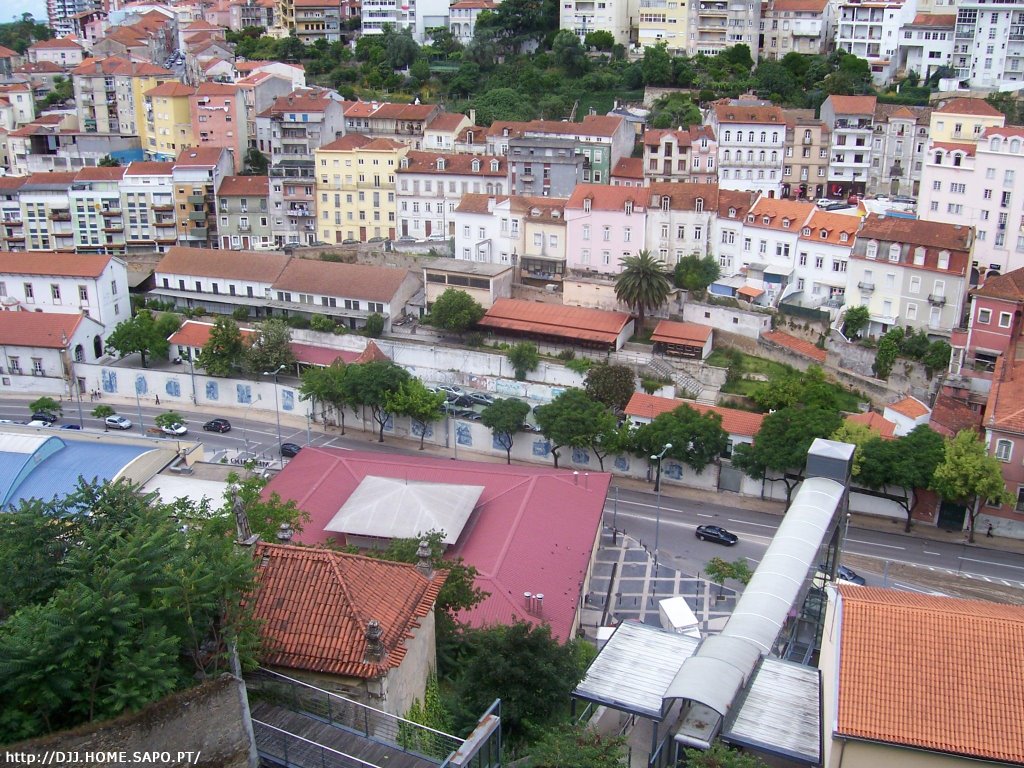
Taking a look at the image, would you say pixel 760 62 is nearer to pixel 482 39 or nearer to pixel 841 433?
pixel 482 39

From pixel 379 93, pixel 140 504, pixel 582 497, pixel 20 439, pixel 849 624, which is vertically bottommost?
pixel 582 497

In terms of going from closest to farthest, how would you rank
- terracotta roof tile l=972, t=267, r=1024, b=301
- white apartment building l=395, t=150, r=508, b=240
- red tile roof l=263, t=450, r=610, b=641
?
red tile roof l=263, t=450, r=610, b=641 < terracotta roof tile l=972, t=267, r=1024, b=301 < white apartment building l=395, t=150, r=508, b=240

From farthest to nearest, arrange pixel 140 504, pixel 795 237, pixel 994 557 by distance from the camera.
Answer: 1. pixel 795 237
2. pixel 994 557
3. pixel 140 504

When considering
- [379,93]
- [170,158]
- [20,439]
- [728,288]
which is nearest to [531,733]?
[20,439]

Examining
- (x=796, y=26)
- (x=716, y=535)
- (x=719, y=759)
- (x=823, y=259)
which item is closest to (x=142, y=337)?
(x=716, y=535)

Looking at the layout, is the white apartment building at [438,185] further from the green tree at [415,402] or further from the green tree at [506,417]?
the green tree at [506,417]

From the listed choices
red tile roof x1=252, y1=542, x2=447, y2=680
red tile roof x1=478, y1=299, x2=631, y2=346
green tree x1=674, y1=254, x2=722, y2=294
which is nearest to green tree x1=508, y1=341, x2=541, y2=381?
red tile roof x1=478, y1=299, x2=631, y2=346

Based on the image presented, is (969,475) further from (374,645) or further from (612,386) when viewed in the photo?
(374,645)

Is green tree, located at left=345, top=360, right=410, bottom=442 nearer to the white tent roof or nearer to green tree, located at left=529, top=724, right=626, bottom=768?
the white tent roof
